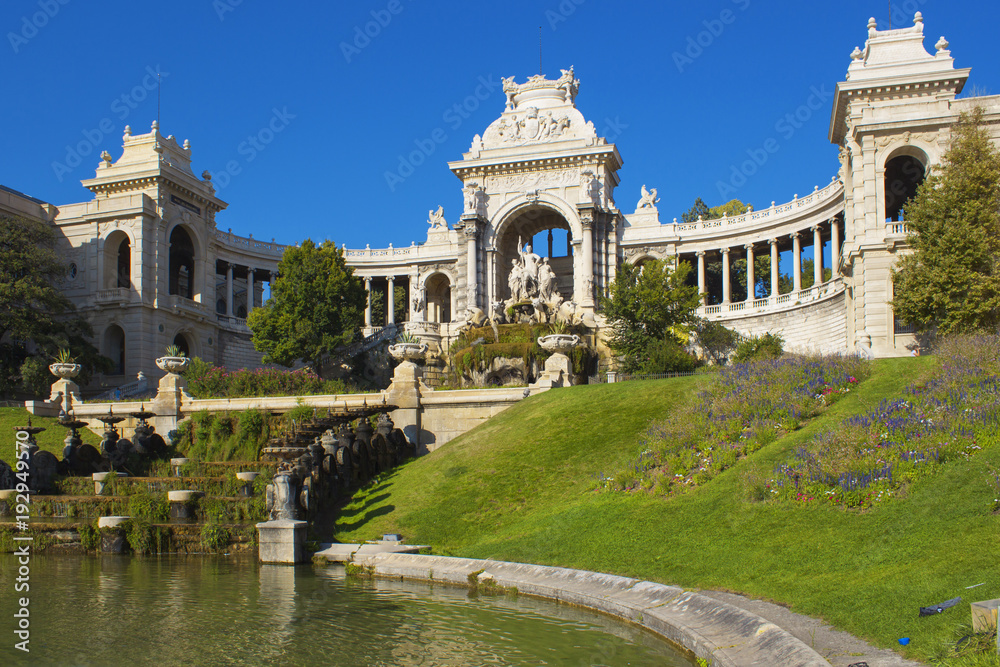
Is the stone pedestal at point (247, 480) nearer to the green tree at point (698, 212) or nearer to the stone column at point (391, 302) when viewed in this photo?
the stone column at point (391, 302)

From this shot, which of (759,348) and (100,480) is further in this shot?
(759,348)

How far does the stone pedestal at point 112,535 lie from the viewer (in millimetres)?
20562

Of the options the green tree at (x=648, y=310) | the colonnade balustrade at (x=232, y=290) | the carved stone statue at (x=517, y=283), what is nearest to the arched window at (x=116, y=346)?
the colonnade balustrade at (x=232, y=290)

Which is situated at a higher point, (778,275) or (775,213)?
(775,213)

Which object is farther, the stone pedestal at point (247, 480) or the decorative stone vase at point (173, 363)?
the decorative stone vase at point (173, 363)

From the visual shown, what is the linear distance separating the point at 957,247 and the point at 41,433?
36326 mm

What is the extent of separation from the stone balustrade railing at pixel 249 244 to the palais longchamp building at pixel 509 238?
0.35 ft

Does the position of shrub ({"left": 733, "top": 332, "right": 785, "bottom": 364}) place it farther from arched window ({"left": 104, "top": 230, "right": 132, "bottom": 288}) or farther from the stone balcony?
arched window ({"left": 104, "top": 230, "right": 132, "bottom": 288})

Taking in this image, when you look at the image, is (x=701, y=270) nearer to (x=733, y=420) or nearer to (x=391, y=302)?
(x=391, y=302)

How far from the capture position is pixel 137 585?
50.8 ft

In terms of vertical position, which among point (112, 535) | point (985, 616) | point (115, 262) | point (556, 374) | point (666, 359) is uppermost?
point (115, 262)

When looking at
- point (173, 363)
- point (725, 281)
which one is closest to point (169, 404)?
point (173, 363)

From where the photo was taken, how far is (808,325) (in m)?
50.9

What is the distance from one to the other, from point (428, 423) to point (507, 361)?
44.3ft
